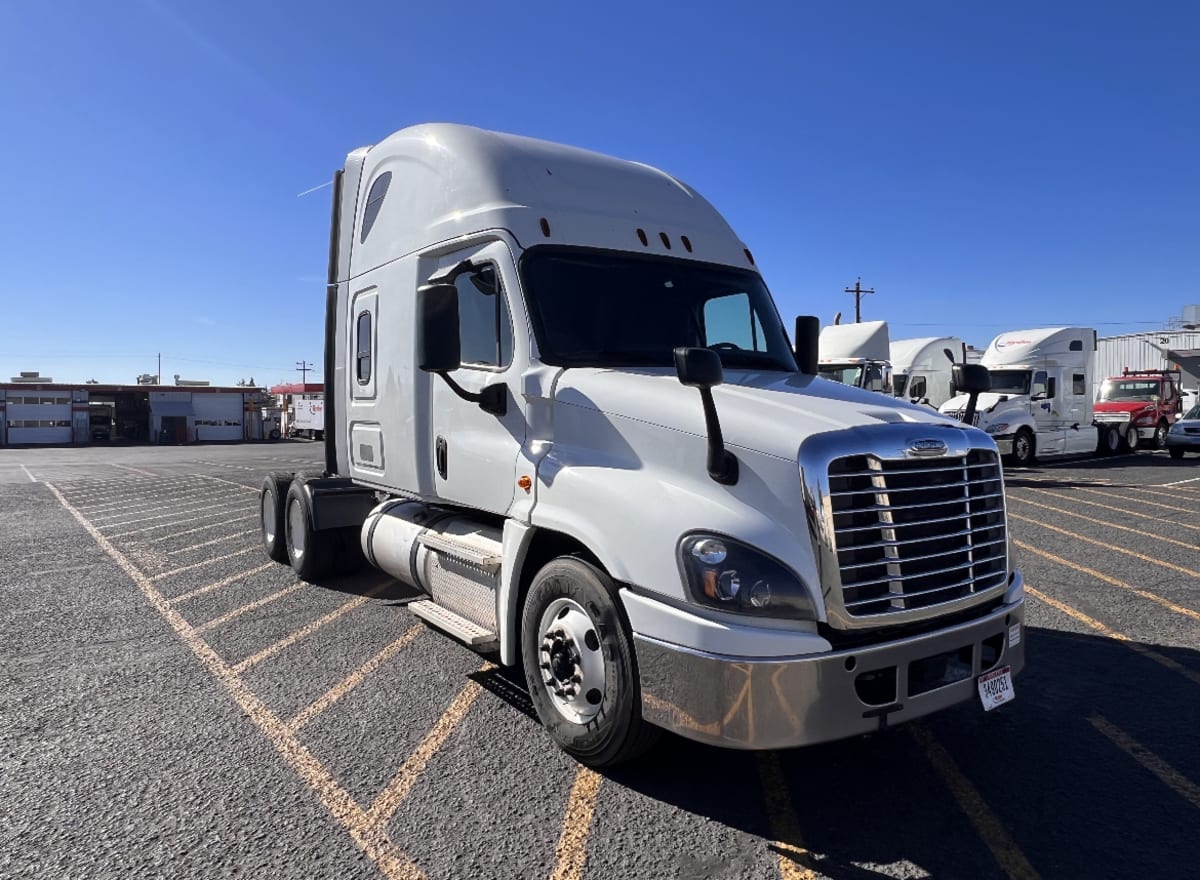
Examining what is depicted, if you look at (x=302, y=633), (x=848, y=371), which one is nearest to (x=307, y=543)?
(x=302, y=633)

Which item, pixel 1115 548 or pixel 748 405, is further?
pixel 1115 548

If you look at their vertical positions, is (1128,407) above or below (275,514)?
above

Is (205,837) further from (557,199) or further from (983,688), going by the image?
(557,199)

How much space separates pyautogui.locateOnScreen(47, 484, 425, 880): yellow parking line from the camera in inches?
120

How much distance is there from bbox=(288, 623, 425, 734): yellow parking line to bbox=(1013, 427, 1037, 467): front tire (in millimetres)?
17790

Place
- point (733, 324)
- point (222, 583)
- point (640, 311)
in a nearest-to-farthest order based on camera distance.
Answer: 1. point (640, 311)
2. point (733, 324)
3. point (222, 583)

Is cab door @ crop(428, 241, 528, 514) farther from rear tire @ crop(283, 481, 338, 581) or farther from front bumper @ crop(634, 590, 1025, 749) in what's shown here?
rear tire @ crop(283, 481, 338, 581)

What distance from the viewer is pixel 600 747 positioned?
3582 mm

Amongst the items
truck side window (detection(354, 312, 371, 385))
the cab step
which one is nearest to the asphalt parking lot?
the cab step

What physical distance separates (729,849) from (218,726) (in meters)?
2.78

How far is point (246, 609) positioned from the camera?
22.0ft

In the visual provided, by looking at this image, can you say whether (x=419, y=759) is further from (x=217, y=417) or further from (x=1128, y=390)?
(x=217, y=417)

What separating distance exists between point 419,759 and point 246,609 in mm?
3523

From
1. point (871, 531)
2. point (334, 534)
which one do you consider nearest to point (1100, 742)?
point (871, 531)
